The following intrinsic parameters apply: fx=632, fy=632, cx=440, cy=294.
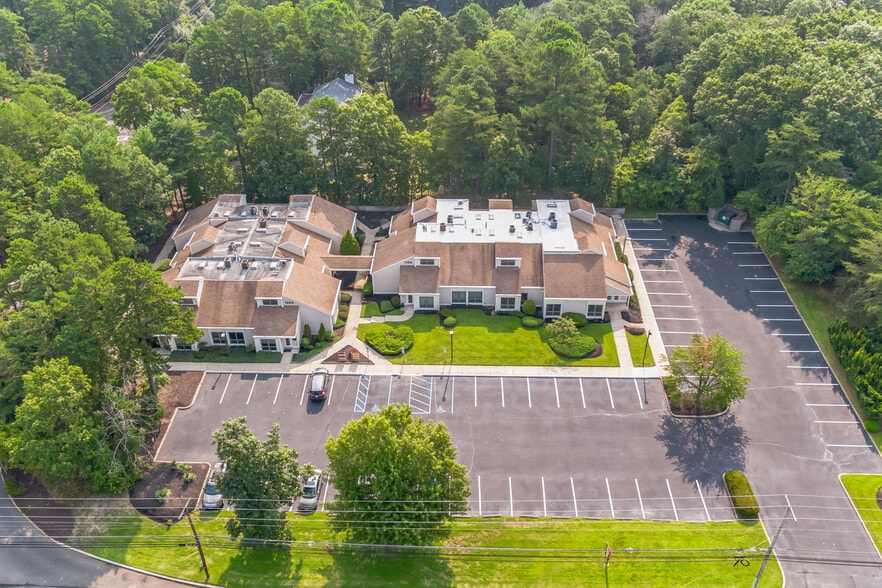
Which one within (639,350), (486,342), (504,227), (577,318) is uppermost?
(504,227)

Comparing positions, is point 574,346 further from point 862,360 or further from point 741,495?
point 862,360

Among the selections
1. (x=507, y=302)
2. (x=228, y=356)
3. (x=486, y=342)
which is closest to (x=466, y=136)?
(x=507, y=302)

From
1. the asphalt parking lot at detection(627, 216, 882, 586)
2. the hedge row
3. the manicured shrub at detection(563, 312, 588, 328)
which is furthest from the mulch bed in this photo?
the hedge row

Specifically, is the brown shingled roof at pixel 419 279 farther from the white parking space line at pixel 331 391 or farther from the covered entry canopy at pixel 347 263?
the white parking space line at pixel 331 391

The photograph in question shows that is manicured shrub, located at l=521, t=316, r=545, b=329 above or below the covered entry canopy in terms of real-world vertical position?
below

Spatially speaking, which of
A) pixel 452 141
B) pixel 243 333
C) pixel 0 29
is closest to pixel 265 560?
pixel 243 333

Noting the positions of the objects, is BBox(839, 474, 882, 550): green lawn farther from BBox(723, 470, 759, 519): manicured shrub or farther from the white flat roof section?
the white flat roof section

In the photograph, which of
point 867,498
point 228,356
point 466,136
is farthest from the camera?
point 466,136
